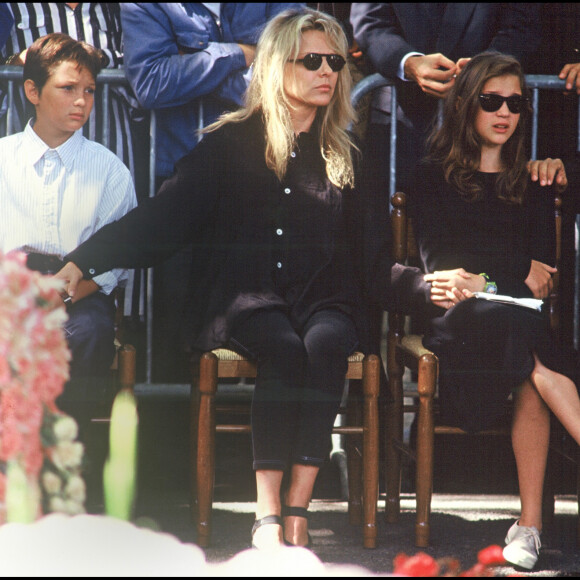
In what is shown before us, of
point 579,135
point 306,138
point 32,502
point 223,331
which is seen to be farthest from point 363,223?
point 32,502

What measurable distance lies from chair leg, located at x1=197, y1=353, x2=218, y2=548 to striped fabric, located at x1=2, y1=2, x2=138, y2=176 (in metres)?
0.82

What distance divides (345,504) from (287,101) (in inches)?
50.5

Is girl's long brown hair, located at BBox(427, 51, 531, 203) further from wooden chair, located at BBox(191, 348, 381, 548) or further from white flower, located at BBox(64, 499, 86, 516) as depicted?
white flower, located at BBox(64, 499, 86, 516)

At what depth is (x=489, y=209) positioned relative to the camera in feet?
8.23

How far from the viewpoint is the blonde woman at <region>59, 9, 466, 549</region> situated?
2250 mm

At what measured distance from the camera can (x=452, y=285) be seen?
238 cm

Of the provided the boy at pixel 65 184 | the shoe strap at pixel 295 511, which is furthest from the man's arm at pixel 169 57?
the shoe strap at pixel 295 511

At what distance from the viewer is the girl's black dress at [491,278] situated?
2.26 meters

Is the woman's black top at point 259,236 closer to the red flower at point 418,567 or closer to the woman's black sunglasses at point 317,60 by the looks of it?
the woman's black sunglasses at point 317,60

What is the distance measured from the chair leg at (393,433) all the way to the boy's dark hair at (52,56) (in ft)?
3.93

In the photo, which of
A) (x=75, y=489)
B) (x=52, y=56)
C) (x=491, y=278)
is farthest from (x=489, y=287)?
(x=75, y=489)

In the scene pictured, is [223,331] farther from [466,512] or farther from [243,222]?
[466,512]

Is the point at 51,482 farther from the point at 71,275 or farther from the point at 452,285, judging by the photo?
the point at 452,285

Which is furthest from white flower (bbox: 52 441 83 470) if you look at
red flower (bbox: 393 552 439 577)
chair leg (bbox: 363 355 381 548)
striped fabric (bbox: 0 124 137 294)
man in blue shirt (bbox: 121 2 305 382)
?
man in blue shirt (bbox: 121 2 305 382)
